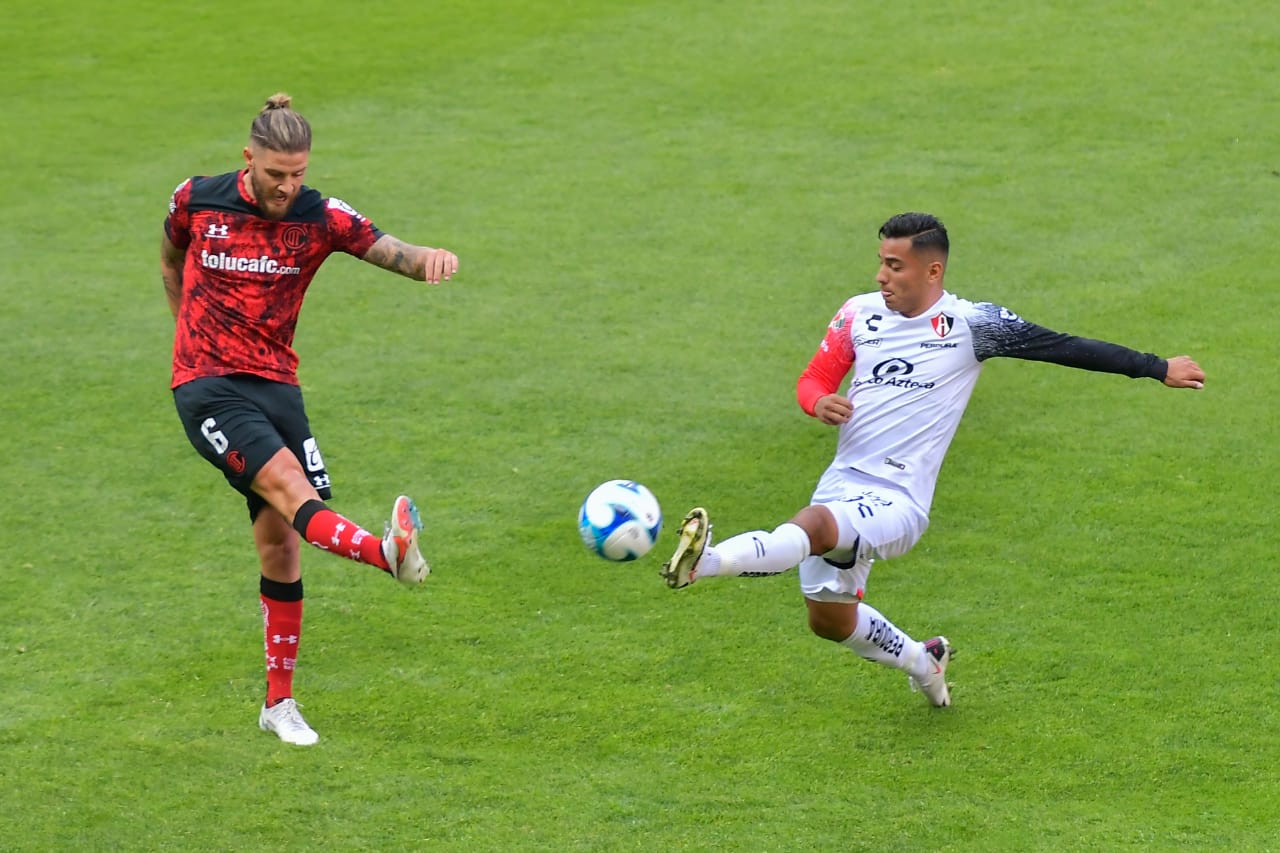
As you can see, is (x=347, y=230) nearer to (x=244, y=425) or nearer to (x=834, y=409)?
(x=244, y=425)

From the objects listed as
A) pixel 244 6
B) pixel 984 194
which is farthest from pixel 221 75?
pixel 984 194

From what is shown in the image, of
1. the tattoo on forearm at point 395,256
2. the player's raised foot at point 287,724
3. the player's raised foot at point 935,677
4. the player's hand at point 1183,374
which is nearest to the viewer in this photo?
the player's hand at point 1183,374

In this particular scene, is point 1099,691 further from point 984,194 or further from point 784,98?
point 784,98

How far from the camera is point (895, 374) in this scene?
7.20 metres

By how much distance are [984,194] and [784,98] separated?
2.87 meters

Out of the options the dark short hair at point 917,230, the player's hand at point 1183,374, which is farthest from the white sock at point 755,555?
the player's hand at point 1183,374

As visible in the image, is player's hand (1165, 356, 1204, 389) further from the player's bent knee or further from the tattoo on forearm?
the tattoo on forearm

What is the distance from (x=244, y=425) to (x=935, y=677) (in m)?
3.19

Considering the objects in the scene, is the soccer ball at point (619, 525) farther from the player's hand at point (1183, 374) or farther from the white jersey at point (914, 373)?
the player's hand at point (1183, 374)

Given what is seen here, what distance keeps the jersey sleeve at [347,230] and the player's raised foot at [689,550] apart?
195 cm

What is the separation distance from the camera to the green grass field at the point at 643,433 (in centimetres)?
697

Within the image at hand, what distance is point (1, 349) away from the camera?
11742 millimetres

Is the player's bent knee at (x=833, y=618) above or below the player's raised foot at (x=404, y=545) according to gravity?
below

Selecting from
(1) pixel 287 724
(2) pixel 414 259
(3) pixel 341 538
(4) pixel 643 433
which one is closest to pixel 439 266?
(2) pixel 414 259
